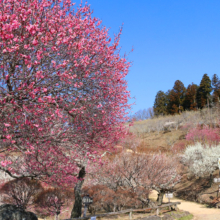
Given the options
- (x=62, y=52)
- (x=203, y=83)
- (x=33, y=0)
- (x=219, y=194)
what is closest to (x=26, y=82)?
(x=62, y=52)

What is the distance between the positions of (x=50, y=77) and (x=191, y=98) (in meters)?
63.6

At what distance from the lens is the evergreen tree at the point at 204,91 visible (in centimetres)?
6153

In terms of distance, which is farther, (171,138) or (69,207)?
(171,138)

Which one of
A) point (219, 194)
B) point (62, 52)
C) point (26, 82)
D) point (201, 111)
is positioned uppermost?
point (201, 111)

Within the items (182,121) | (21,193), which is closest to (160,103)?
(182,121)

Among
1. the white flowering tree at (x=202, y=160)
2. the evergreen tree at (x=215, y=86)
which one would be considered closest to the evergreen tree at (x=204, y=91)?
the evergreen tree at (x=215, y=86)

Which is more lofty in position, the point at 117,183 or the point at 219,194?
the point at 117,183

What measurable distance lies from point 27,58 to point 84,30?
10.6 feet

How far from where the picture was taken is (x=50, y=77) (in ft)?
21.6

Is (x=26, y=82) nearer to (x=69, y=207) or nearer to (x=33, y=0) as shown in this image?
(x=33, y=0)

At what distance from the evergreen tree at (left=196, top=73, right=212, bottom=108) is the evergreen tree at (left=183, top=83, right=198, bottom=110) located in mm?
1676

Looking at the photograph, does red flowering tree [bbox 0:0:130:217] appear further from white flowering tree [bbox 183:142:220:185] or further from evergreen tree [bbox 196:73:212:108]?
evergreen tree [bbox 196:73:212:108]

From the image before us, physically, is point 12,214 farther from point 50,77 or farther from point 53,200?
point 50,77

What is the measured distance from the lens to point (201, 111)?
200 feet
